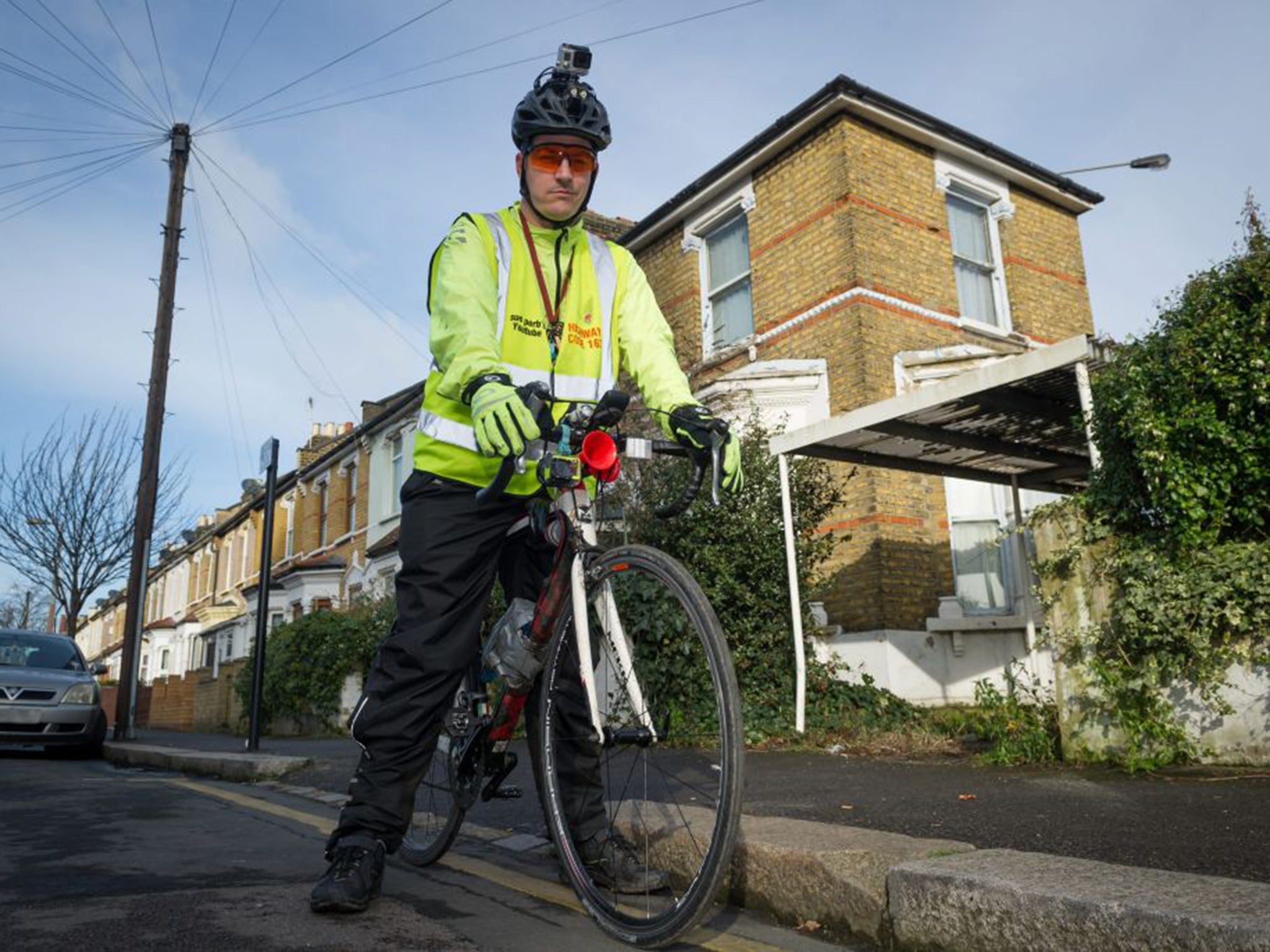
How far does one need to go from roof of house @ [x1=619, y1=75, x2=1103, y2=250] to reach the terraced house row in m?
0.03

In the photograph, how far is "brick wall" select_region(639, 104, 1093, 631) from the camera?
11500 mm

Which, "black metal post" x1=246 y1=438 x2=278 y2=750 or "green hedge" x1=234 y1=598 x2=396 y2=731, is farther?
"green hedge" x1=234 y1=598 x2=396 y2=731

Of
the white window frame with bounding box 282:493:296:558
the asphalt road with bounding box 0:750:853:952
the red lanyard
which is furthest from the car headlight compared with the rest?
the white window frame with bounding box 282:493:296:558

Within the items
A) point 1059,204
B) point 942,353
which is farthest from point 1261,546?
point 1059,204

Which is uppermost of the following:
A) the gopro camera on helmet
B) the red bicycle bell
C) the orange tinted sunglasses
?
the gopro camera on helmet

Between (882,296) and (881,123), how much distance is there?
2.67 m

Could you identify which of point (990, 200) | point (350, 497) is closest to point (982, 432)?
point (990, 200)

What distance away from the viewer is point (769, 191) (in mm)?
14117

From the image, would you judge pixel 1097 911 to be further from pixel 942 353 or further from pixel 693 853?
pixel 942 353

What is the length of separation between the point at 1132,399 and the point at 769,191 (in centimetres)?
945

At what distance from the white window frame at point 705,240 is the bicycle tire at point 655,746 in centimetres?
1158

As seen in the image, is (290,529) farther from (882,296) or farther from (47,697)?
(882,296)

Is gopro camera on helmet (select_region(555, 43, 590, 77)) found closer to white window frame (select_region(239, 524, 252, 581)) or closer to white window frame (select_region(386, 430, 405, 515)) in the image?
white window frame (select_region(386, 430, 405, 515))

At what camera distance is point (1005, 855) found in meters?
2.52
